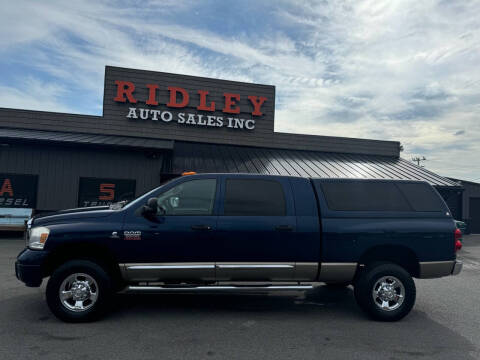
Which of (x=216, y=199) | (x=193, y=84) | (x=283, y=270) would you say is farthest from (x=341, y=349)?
(x=193, y=84)

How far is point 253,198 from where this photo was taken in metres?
4.77

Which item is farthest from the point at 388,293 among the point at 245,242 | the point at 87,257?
the point at 87,257

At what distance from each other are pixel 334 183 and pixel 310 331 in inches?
81.9

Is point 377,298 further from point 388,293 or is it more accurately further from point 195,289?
point 195,289

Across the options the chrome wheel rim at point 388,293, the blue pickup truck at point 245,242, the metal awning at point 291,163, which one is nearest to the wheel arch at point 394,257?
the blue pickup truck at point 245,242

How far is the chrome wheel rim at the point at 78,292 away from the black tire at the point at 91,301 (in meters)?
0.03

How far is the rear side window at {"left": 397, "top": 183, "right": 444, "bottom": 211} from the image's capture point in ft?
16.4

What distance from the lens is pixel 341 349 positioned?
12.3ft

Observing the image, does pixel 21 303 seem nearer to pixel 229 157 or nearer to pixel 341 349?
pixel 341 349

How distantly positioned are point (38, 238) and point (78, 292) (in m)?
0.88

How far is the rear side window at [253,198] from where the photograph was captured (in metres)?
4.69

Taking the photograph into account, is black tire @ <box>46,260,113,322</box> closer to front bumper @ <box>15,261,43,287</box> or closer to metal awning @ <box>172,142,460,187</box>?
front bumper @ <box>15,261,43,287</box>

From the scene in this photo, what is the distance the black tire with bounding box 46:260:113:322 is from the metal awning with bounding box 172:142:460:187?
8.66m

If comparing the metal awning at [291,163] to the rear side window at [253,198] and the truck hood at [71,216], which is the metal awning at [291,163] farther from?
the truck hood at [71,216]
